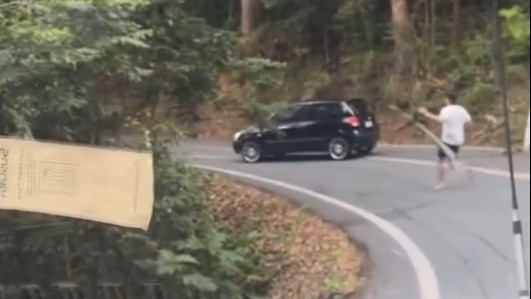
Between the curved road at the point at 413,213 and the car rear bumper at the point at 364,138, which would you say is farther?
the car rear bumper at the point at 364,138

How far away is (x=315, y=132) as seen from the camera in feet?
9.41

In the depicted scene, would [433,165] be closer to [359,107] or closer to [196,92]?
[359,107]

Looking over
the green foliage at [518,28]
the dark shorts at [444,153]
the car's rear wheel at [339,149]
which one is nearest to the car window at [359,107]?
the car's rear wheel at [339,149]

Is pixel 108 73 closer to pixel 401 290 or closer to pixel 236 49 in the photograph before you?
pixel 236 49

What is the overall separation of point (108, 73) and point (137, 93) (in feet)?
0.59

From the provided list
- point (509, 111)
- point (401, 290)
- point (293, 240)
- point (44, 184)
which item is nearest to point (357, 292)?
point (401, 290)

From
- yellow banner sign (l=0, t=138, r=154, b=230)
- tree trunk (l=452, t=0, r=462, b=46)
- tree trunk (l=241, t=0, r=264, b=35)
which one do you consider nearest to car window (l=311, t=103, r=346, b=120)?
tree trunk (l=241, t=0, r=264, b=35)

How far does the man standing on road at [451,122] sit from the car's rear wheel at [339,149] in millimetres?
305

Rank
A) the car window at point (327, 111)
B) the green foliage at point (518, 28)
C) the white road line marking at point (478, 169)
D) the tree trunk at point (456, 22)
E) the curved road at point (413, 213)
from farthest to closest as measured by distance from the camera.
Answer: the car window at point (327, 111)
the curved road at point (413, 213)
the tree trunk at point (456, 22)
the white road line marking at point (478, 169)
the green foliage at point (518, 28)

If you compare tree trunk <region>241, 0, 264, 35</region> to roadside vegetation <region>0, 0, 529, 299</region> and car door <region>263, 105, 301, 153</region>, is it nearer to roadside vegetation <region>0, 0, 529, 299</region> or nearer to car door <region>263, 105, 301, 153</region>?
roadside vegetation <region>0, 0, 529, 299</region>

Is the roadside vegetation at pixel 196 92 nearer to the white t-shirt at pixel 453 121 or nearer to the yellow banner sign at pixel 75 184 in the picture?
the white t-shirt at pixel 453 121

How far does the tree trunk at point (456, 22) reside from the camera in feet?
8.24

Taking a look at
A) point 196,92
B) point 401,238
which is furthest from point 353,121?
point 196,92

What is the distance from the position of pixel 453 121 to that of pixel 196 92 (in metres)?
1.17
